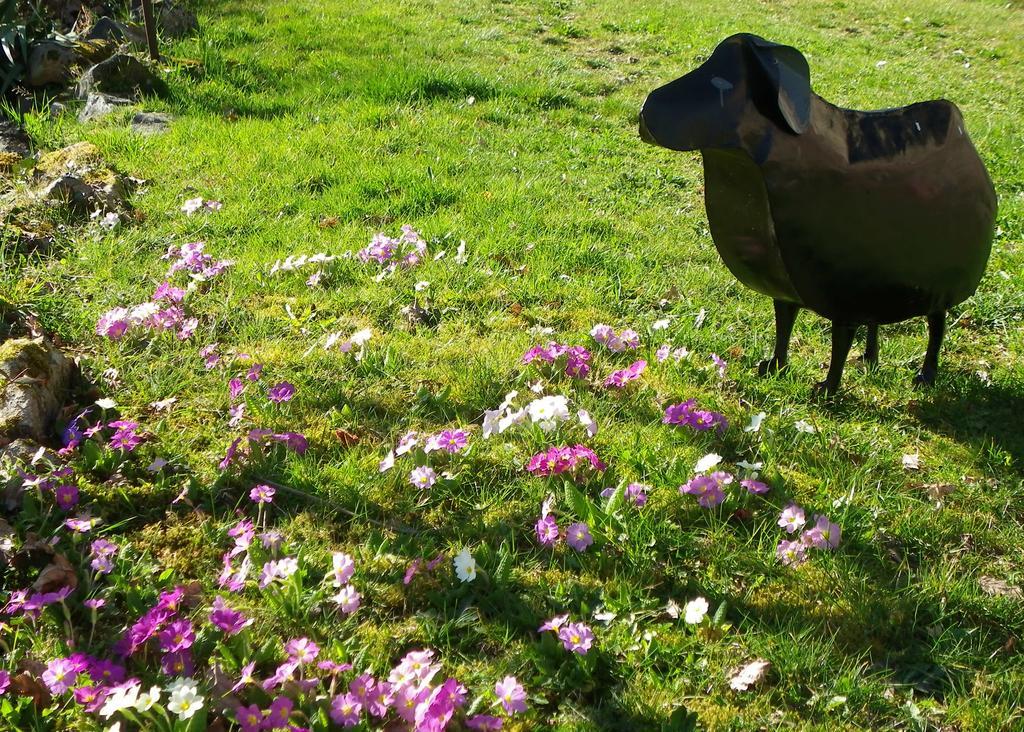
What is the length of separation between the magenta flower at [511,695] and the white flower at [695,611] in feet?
1.78

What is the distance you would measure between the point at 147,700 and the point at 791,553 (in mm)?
1861

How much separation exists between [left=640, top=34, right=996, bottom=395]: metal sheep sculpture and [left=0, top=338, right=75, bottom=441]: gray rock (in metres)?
2.34

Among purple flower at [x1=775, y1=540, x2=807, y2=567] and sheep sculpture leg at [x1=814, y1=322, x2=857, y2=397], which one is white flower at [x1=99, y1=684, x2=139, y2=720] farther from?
sheep sculpture leg at [x1=814, y1=322, x2=857, y2=397]

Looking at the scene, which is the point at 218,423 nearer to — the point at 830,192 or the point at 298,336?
the point at 298,336

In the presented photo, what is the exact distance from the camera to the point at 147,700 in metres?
2.04

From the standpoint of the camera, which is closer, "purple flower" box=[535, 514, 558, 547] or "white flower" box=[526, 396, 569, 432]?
"purple flower" box=[535, 514, 558, 547]

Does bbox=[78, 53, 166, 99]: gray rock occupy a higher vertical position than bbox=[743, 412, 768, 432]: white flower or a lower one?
higher

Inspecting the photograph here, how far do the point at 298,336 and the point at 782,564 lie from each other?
2364 millimetres

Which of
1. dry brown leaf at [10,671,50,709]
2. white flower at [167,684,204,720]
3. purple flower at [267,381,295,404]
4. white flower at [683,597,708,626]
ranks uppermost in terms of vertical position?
purple flower at [267,381,295,404]

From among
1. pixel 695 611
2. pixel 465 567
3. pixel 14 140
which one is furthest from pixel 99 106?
pixel 695 611

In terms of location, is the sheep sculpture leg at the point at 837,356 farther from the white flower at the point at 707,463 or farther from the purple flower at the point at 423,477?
the purple flower at the point at 423,477

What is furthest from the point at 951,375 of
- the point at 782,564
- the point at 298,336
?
the point at 298,336

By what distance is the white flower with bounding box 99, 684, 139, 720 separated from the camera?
2008 mm

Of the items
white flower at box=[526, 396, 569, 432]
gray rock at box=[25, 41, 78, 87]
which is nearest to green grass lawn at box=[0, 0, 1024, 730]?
white flower at box=[526, 396, 569, 432]
